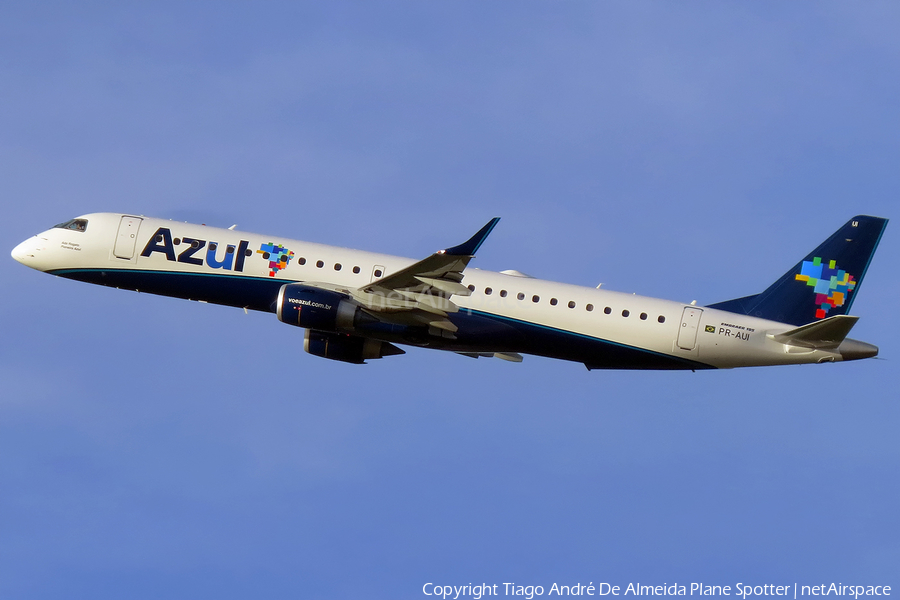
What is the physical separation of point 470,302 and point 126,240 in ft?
51.0

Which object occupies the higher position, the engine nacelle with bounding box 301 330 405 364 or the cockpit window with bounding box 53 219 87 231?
the cockpit window with bounding box 53 219 87 231

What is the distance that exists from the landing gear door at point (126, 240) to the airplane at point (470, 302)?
4cm

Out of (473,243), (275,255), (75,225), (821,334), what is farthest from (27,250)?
(821,334)

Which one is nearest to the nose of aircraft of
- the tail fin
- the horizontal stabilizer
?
the tail fin

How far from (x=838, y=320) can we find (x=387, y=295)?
17954 mm

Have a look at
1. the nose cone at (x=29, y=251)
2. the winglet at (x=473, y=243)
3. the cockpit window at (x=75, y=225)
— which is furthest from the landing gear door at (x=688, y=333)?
the nose cone at (x=29, y=251)

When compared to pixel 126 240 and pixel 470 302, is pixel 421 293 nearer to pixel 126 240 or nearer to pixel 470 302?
pixel 470 302

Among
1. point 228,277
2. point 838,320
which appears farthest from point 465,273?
point 838,320

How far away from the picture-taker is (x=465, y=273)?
4934cm

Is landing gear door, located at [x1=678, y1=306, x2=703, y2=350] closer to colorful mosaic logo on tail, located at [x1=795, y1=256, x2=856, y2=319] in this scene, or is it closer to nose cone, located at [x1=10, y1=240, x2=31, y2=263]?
colorful mosaic logo on tail, located at [x1=795, y1=256, x2=856, y2=319]

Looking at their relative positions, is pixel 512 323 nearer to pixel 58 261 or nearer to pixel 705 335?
pixel 705 335

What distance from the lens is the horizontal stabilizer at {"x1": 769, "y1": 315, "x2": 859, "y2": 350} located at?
150 feet

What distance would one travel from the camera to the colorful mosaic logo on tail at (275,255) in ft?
163

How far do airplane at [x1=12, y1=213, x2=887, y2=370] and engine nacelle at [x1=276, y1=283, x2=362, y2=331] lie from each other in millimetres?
49
